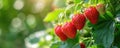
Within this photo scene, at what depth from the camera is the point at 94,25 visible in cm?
138

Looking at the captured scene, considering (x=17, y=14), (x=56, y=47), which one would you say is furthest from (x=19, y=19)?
(x=56, y=47)

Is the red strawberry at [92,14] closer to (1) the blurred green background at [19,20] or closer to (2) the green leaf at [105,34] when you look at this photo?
(2) the green leaf at [105,34]

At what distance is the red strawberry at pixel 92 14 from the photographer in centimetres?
135

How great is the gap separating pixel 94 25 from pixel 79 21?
0.06 m

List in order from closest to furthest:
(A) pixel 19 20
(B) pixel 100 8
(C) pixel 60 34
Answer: (B) pixel 100 8, (C) pixel 60 34, (A) pixel 19 20

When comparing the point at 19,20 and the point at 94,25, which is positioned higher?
the point at 19,20

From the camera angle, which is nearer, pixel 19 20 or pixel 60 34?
pixel 60 34

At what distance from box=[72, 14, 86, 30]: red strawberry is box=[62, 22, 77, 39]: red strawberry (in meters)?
0.02

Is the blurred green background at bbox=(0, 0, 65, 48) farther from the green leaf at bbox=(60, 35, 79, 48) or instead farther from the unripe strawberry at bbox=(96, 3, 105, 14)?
the unripe strawberry at bbox=(96, 3, 105, 14)

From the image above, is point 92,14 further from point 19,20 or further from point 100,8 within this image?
point 19,20

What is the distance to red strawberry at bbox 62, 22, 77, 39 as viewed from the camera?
4.58 feet

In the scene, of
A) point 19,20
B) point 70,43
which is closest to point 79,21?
point 70,43

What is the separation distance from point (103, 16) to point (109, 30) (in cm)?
7

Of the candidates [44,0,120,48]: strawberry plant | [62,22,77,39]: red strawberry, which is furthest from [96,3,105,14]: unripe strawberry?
[62,22,77,39]: red strawberry
